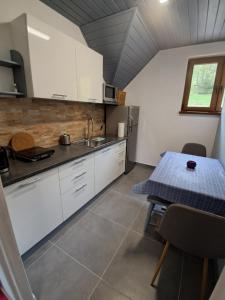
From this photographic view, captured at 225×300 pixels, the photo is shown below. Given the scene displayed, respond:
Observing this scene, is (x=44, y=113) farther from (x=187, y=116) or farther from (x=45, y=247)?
(x=187, y=116)

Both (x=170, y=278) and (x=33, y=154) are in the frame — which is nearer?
(x=170, y=278)

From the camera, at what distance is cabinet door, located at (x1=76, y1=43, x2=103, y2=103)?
183 cm

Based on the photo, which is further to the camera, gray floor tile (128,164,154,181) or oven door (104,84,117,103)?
gray floor tile (128,164,154,181)

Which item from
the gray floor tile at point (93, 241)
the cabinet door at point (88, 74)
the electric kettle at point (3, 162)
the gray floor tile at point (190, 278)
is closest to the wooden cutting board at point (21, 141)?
the electric kettle at point (3, 162)

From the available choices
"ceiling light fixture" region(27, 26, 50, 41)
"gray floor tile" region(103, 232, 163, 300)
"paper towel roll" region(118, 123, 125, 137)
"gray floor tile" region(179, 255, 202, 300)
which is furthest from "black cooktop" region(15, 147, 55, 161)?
"gray floor tile" region(179, 255, 202, 300)

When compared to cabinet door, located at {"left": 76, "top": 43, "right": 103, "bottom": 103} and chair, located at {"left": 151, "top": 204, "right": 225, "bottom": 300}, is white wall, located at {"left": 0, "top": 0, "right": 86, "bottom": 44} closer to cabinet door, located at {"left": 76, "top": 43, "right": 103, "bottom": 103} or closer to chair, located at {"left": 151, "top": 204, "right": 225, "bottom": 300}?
cabinet door, located at {"left": 76, "top": 43, "right": 103, "bottom": 103}

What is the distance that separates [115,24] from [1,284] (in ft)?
9.16

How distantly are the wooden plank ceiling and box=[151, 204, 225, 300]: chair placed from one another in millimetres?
2116

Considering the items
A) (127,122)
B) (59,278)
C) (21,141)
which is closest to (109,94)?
(127,122)

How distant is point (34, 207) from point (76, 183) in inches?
21.0

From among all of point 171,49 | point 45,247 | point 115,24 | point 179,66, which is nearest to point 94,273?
point 45,247

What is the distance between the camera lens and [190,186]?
4.17ft

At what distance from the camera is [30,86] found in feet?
4.60

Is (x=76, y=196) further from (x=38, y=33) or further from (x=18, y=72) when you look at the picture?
(x=38, y=33)
